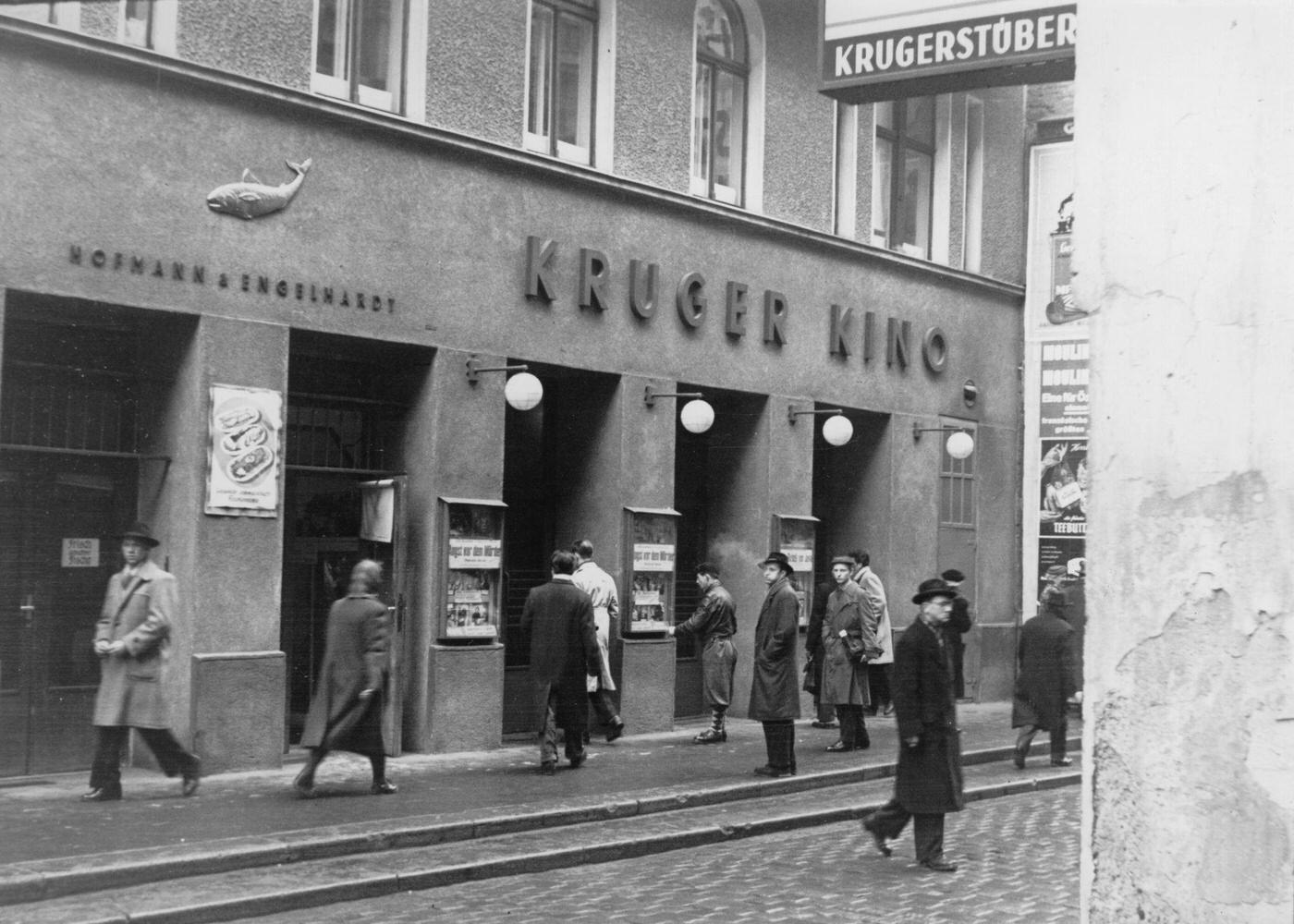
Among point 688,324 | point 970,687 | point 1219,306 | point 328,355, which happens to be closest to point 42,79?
point 328,355

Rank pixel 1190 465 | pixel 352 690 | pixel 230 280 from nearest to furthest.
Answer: pixel 1190 465 < pixel 352 690 < pixel 230 280

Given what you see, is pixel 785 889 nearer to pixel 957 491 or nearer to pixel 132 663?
pixel 132 663

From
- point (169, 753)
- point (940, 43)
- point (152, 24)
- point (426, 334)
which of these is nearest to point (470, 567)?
point (426, 334)

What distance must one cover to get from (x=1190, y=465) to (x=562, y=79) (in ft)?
45.8

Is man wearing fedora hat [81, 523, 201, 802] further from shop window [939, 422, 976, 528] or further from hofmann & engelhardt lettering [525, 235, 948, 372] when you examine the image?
shop window [939, 422, 976, 528]

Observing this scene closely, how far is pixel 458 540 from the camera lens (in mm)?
14188

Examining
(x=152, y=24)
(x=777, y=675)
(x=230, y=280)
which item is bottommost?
(x=777, y=675)

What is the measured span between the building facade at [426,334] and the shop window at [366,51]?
40 mm

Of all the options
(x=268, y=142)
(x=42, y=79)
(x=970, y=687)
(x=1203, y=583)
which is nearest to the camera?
(x=1203, y=583)

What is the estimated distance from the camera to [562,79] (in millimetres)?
15750

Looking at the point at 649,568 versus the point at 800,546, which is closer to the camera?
the point at 649,568

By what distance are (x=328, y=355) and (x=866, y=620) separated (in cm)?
606

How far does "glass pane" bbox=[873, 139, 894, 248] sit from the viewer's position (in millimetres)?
20219

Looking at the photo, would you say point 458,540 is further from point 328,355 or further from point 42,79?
point 42,79
